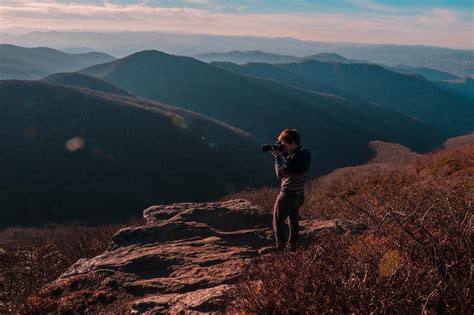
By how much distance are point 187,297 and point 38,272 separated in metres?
5.61

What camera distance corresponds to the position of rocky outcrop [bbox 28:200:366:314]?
6.42m

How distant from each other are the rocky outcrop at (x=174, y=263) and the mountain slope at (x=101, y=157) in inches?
2116

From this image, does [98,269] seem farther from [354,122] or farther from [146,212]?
[354,122]

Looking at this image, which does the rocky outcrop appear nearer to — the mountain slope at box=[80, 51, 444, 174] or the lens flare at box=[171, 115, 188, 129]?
the lens flare at box=[171, 115, 188, 129]

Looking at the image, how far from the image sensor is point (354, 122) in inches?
6403

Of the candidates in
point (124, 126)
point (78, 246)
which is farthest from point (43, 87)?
point (78, 246)

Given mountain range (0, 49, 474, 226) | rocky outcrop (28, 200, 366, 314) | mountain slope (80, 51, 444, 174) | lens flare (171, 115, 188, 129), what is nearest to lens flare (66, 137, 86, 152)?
mountain range (0, 49, 474, 226)

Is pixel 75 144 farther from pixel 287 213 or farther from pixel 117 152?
pixel 287 213

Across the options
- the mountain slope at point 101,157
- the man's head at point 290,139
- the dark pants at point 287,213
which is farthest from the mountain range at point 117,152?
the man's head at point 290,139

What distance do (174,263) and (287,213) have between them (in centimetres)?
254

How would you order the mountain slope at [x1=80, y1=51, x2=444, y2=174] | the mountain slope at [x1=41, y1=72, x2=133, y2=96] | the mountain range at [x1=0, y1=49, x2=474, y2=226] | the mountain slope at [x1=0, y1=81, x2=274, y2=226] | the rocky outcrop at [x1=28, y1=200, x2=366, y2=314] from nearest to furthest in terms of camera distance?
the rocky outcrop at [x1=28, y1=200, x2=366, y2=314] → the mountain slope at [x1=0, y1=81, x2=274, y2=226] → the mountain range at [x1=0, y1=49, x2=474, y2=226] → the mountain slope at [x1=80, y1=51, x2=444, y2=174] → the mountain slope at [x1=41, y1=72, x2=133, y2=96]

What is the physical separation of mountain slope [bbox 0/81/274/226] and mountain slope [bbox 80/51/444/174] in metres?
36.8

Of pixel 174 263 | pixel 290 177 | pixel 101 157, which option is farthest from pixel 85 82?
pixel 290 177

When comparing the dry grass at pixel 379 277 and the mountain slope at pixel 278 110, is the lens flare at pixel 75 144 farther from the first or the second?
the dry grass at pixel 379 277
